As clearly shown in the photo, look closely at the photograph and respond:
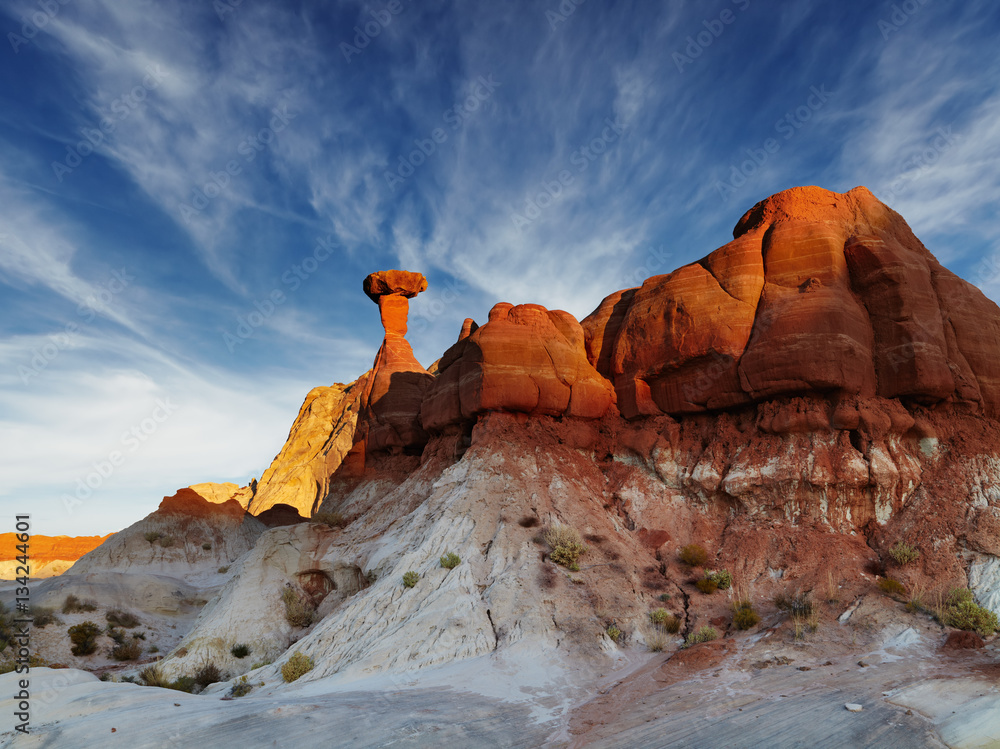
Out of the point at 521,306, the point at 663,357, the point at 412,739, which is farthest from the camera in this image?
the point at 521,306

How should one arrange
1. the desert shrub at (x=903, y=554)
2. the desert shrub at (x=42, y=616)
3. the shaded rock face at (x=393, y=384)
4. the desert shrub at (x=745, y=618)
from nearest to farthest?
the desert shrub at (x=745, y=618)
the desert shrub at (x=903, y=554)
the desert shrub at (x=42, y=616)
the shaded rock face at (x=393, y=384)

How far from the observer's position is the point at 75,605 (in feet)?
83.0

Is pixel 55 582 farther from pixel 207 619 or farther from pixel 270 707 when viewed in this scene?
pixel 270 707

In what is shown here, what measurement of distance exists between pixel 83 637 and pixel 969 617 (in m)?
29.6

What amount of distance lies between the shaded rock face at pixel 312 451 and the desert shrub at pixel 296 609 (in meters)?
36.0

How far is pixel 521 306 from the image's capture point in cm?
2517

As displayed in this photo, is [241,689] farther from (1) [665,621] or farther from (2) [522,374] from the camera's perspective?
(2) [522,374]

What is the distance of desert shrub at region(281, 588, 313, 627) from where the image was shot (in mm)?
20562

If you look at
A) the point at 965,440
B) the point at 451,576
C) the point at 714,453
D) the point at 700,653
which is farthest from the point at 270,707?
the point at 965,440

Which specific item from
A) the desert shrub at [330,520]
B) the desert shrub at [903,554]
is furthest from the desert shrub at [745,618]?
the desert shrub at [330,520]

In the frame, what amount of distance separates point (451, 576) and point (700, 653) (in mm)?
7055

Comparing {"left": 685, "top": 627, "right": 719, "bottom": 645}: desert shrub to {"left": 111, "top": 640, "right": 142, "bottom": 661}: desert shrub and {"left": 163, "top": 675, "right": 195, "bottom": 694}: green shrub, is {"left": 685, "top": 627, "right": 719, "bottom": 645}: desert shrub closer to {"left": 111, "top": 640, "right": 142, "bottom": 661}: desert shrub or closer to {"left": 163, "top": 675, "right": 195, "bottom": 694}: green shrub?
{"left": 163, "top": 675, "right": 195, "bottom": 694}: green shrub

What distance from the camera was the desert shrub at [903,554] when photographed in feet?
51.9

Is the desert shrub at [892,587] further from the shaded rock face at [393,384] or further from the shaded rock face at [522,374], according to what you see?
the shaded rock face at [393,384]
